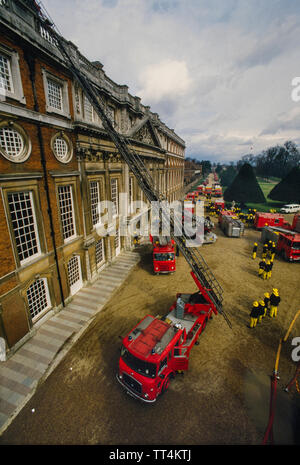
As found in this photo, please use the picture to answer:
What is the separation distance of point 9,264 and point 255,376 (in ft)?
41.5

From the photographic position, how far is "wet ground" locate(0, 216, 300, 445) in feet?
23.5

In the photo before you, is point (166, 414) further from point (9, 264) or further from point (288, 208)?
point (288, 208)

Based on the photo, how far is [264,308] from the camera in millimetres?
12164

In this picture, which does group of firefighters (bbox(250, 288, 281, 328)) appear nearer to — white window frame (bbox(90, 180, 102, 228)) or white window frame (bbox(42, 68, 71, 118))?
white window frame (bbox(90, 180, 102, 228))

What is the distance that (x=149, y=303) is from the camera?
1434cm

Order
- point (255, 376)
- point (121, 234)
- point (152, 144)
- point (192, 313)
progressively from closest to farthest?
point (255, 376) → point (192, 313) → point (121, 234) → point (152, 144)

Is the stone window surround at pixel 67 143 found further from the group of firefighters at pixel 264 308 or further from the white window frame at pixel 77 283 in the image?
the group of firefighters at pixel 264 308

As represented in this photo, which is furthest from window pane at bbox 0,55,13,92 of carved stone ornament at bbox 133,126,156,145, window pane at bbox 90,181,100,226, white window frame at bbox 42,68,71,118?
carved stone ornament at bbox 133,126,156,145

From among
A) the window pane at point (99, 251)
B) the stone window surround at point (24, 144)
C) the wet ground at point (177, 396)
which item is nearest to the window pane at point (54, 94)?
the stone window surround at point (24, 144)

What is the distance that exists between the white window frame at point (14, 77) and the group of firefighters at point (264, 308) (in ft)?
53.4

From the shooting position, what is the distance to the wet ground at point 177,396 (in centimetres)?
715

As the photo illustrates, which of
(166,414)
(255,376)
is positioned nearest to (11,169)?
(166,414)

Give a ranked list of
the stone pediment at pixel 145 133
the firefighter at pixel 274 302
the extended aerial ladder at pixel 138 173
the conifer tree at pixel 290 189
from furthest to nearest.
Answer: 1. the conifer tree at pixel 290 189
2. the stone pediment at pixel 145 133
3. the firefighter at pixel 274 302
4. the extended aerial ladder at pixel 138 173

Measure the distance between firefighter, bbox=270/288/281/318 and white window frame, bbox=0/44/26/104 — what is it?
1757 centimetres
